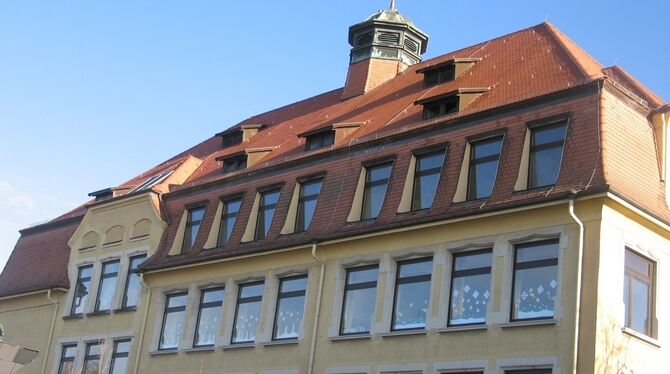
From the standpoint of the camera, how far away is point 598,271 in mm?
22203

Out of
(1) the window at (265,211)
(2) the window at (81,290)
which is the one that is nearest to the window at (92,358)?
(2) the window at (81,290)

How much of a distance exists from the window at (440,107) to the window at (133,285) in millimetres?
11358

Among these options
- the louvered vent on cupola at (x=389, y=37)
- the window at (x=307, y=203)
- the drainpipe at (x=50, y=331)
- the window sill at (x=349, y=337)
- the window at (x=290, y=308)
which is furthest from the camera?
the louvered vent on cupola at (x=389, y=37)

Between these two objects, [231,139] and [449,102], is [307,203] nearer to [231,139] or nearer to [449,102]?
[449,102]

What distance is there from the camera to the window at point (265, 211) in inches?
1215

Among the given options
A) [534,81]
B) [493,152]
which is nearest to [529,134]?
[493,152]

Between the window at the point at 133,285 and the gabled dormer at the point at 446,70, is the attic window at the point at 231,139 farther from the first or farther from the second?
the gabled dormer at the point at 446,70

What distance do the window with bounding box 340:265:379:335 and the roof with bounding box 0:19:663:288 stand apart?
1.16 metres

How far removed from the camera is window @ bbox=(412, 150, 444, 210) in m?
26.5

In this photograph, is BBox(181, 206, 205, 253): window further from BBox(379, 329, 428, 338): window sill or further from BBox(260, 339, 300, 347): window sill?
BBox(379, 329, 428, 338): window sill

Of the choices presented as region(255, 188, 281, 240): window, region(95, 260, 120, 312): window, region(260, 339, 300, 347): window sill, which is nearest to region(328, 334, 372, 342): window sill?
region(260, 339, 300, 347): window sill

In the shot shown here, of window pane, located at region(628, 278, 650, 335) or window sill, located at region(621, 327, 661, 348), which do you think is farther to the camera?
window pane, located at region(628, 278, 650, 335)

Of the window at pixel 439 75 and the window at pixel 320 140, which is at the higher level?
the window at pixel 439 75

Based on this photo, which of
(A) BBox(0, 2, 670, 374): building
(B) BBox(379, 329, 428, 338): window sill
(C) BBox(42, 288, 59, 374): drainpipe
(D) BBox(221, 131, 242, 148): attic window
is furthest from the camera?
(D) BBox(221, 131, 242, 148): attic window
